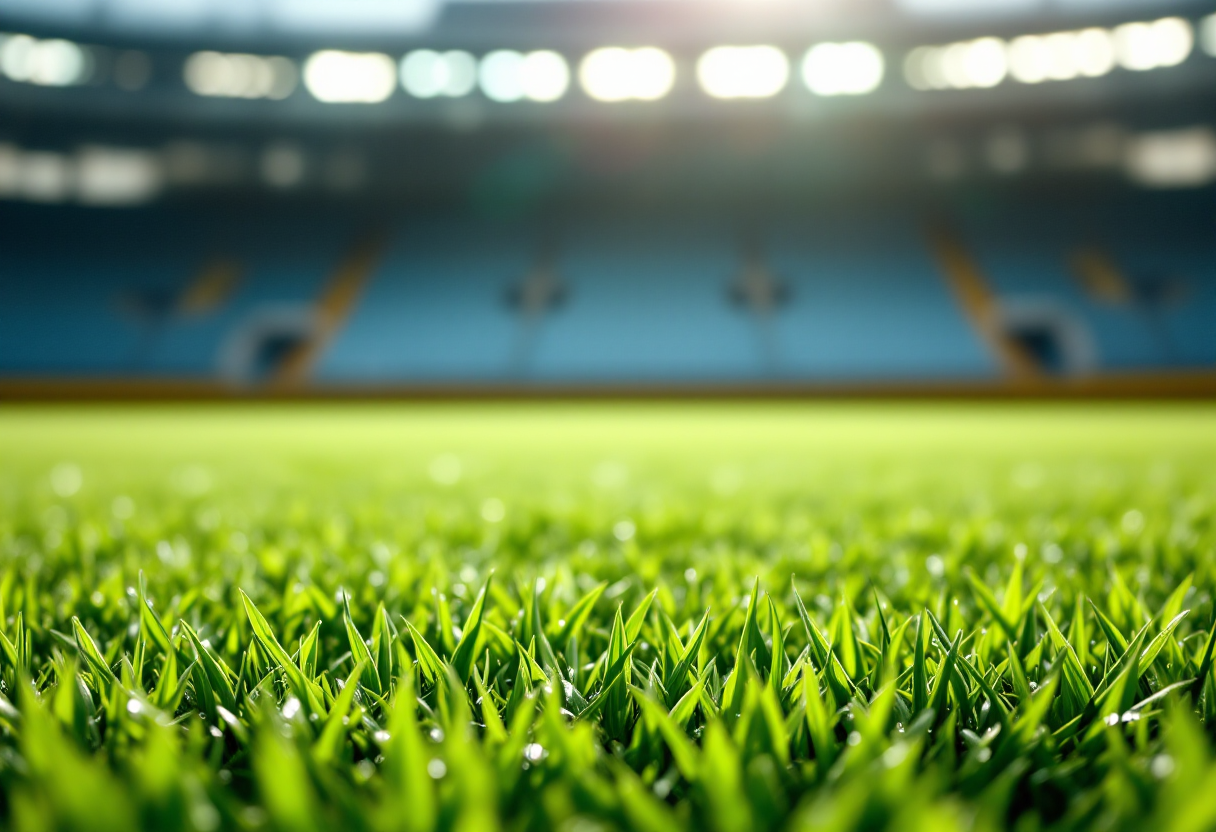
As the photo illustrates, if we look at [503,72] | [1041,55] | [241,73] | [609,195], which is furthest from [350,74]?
[1041,55]

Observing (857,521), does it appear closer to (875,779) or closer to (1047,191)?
(875,779)

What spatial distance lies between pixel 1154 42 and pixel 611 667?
1837cm

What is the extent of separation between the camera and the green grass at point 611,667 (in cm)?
31

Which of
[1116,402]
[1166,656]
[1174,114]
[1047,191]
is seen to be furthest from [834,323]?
[1166,656]

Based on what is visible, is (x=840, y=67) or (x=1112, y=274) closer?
(x=1112, y=274)

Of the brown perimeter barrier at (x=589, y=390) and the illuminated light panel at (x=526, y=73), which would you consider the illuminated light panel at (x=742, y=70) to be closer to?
the illuminated light panel at (x=526, y=73)

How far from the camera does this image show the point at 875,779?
32cm

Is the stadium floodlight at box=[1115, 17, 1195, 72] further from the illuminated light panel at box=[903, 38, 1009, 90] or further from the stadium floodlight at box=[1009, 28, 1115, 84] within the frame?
the illuminated light panel at box=[903, 38, 1009, 90]

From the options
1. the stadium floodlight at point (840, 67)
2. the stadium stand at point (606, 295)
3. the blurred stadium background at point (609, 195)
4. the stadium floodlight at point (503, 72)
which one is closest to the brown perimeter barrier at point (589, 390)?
the blurred stadium background at point (609, 195)

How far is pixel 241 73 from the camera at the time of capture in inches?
605

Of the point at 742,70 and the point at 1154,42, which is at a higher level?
the point at 742,70

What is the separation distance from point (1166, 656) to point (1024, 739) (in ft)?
0.78

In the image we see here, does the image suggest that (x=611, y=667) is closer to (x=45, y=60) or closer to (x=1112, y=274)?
(x=1112, y=274)

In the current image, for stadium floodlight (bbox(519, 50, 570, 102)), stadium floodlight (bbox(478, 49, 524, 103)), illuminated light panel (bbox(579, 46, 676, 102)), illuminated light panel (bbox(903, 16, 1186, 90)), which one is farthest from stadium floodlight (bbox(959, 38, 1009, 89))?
stadium floodlight (bbox(478, 49, 524, 103))
